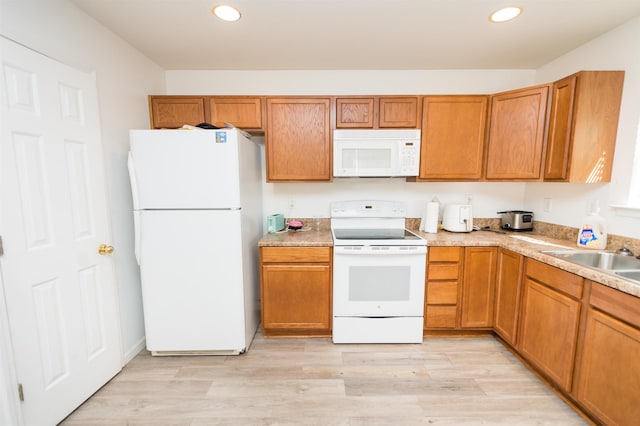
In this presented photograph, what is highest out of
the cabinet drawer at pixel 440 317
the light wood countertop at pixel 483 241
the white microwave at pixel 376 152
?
the white microwave at pixel 376 152

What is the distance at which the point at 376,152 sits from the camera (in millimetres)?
2328

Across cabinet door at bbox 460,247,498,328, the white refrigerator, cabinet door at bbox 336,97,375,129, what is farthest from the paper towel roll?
the white refrigerator

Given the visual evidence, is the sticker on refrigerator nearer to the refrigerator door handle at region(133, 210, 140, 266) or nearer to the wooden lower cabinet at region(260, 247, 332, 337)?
the refrigerator door handle at region(133, 210, 140, 266)

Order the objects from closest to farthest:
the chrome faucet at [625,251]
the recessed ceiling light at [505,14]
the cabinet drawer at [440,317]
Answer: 1. the recessed ceiling light at [505,14]
2. the chrome faucet at [625,251]
3. the cabinet drawer at [440,317]

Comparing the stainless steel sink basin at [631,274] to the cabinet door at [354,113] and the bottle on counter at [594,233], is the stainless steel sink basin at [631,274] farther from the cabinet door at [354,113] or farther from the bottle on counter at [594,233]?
the cabinet door at [354,113]

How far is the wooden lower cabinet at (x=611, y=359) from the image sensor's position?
1.24m

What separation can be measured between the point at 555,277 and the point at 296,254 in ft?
5.94

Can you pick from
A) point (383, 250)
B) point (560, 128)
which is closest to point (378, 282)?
point (383, 250)

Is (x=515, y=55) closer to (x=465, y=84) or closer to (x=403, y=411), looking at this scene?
(x=465, y=84)

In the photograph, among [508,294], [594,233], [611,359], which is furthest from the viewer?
[508,294]

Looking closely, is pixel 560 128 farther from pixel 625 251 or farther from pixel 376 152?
pixel 376 152

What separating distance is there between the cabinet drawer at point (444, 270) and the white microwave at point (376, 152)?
2.83 ft

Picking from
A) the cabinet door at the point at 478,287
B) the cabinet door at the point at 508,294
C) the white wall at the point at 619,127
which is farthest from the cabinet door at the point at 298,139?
the white wall at the point at 619,127

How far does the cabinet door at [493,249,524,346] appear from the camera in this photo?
1.98 meters
